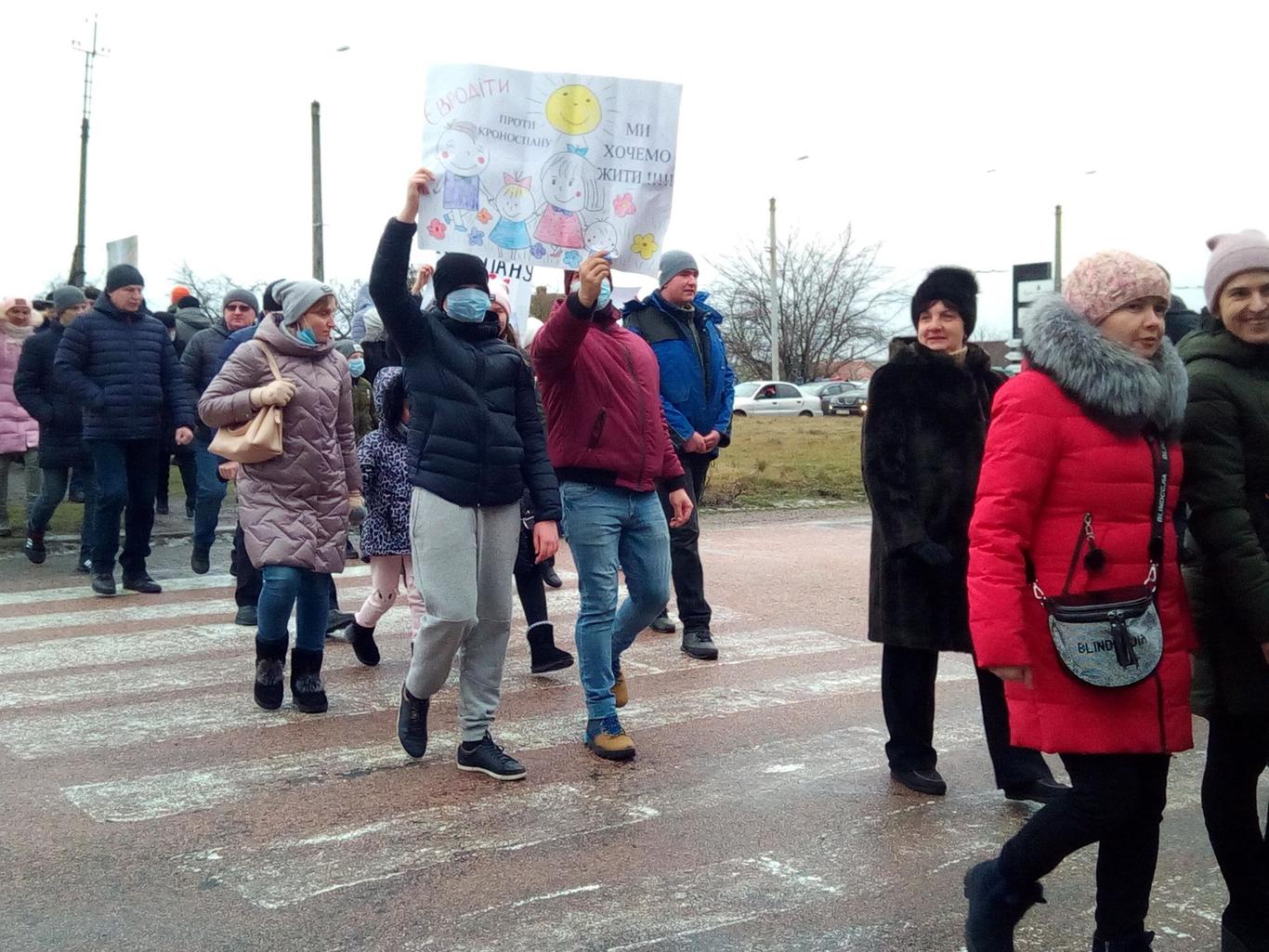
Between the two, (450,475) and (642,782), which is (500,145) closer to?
(450,475)

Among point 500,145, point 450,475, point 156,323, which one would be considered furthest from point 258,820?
point 156,323

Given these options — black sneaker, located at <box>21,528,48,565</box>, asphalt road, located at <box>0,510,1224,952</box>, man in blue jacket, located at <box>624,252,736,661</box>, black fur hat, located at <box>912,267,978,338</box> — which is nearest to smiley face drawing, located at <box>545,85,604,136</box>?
black fur hat, located at <box>912,267,978,338</box>

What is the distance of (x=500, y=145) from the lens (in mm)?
5688

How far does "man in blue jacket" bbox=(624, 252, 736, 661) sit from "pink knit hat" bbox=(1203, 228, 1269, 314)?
12.8ft

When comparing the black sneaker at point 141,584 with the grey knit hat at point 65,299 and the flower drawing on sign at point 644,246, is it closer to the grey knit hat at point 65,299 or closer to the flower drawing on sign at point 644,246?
the grey knit hat at point 65,299

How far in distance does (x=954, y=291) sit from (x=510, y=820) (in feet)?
7.96

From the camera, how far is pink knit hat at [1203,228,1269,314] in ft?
12.2

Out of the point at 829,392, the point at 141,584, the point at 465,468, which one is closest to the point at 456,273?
the point at 465,468

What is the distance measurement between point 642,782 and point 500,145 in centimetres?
251

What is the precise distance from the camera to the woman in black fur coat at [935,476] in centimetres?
515

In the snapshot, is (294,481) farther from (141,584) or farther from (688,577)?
(141,584)

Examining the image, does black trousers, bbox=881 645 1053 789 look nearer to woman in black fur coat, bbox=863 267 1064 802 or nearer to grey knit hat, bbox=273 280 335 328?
woman in black fur coat, bbox=863 267 1064 802

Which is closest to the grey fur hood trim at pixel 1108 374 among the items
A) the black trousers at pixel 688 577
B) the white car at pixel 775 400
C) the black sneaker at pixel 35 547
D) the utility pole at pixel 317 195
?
the black trousers at pixel 688 577

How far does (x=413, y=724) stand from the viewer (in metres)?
5.60
